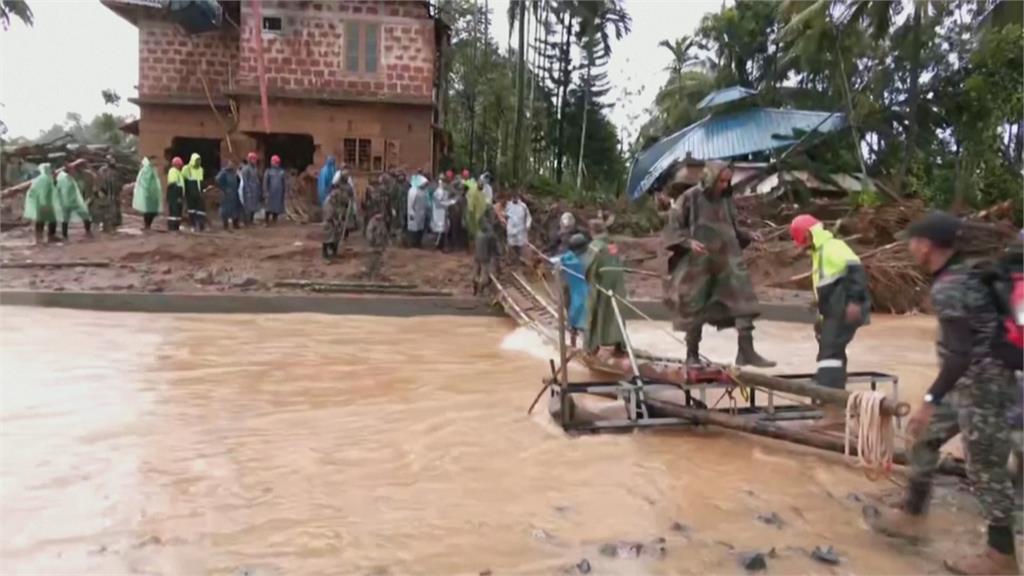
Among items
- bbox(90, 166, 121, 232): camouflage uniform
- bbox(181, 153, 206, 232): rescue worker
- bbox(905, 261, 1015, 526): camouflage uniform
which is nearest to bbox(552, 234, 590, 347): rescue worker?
bbox(905, 261, 1015, 526): camouflage uniform

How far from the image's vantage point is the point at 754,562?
4.21m

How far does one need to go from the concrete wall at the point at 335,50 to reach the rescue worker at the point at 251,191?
3.79m

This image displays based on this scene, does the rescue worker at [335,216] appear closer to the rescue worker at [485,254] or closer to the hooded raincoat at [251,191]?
the rescue worker at [485,254]

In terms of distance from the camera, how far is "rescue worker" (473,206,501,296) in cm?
1435

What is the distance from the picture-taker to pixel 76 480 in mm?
5590

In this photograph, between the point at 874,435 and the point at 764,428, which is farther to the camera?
the point at 764,428

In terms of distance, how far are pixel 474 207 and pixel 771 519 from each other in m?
12.9

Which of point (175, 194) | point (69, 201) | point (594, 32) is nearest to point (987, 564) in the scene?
point (175, 194)

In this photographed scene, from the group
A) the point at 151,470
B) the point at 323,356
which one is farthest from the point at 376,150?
the point at 151,470

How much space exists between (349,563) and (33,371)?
6.03 m

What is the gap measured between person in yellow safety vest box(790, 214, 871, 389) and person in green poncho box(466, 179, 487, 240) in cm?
1139

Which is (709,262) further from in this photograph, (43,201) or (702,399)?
(43,201)

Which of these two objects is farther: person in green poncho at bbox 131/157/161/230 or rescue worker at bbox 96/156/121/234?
person in green poncho at bbox 131/157/161/230

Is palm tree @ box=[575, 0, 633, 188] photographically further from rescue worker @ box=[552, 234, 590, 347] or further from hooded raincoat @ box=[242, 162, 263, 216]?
rescue worker @ box=[552, 234, 590, 347]
